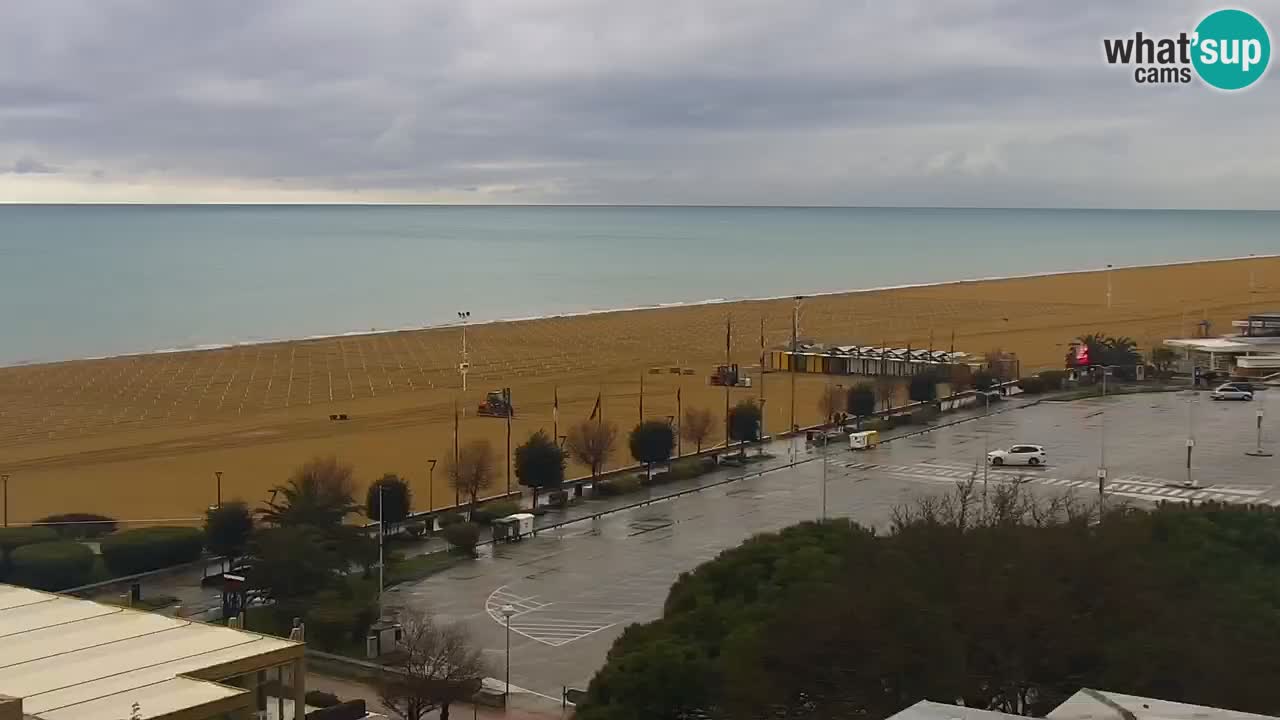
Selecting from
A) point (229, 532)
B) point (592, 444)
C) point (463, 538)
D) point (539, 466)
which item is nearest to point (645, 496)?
point (592, 444)

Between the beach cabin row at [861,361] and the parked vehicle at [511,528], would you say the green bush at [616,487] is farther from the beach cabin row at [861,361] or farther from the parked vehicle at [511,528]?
the beach cabin row at [861,361]

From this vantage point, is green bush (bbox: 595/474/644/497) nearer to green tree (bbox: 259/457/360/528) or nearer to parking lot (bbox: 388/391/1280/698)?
parking lot (bbox: 388/391/1280/698)

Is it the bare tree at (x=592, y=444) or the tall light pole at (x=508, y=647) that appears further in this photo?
the bare tree at (x=592, y=444)

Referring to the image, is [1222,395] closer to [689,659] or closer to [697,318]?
[689,659]

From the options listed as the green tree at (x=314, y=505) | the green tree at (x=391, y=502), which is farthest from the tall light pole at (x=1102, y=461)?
the green tree at (x=391, y=502)

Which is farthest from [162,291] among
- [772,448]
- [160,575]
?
[160,575]

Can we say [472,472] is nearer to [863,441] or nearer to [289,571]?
[289,571]
